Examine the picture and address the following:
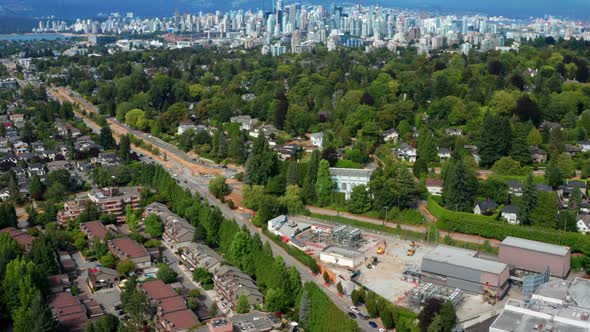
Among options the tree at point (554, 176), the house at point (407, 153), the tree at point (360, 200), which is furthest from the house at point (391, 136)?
the tree at point (554, 176)

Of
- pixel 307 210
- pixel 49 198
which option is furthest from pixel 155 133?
pixel 307 210

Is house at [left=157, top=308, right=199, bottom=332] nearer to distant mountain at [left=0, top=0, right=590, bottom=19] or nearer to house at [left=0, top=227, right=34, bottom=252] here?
house at [left=0, top=227, right=34, bottom=252]

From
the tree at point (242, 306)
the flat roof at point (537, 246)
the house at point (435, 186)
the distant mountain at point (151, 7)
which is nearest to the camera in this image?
the tree at point (242, 306)

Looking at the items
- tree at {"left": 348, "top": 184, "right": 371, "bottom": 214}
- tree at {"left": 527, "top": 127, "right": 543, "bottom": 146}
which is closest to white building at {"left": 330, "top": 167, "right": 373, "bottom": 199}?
tree at {"left": 348, "top": 184, "right": 371, "bottom": 214}

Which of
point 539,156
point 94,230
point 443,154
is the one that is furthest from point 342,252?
point 539,156

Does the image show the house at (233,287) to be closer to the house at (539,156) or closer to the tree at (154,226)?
the tree at (154,226)

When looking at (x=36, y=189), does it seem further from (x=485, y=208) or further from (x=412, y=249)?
(x=485, y=208)

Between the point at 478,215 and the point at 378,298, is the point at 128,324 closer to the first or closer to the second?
the point at 378,298

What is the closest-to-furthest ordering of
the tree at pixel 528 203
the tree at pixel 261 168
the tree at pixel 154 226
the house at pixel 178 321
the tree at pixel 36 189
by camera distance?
the house at pixel 178 321
the tree at pixel 528 203
the tree at pixel 154 226
the tree at pixel 36 189
the tree at pixel 261 168
